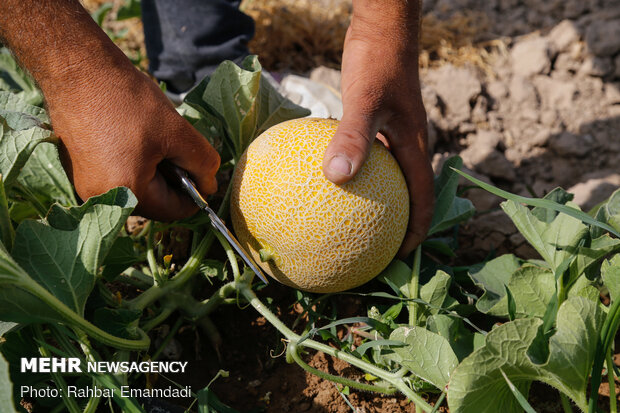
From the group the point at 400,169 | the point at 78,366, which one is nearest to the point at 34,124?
the point at 78,366

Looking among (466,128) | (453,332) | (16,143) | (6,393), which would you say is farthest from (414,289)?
(466,128)

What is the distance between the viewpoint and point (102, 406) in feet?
5.13

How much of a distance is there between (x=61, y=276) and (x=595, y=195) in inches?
78.1

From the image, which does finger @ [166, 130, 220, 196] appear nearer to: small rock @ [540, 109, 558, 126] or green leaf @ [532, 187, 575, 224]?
green leaf @ [532, 187, 575, 224]

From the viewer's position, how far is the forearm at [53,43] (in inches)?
56.3

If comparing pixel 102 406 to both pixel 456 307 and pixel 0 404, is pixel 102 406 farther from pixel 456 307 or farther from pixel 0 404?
pixel 456 307

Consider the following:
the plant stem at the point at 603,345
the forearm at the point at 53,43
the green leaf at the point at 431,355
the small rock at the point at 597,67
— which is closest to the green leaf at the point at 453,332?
the green leaf at the point at 431,355

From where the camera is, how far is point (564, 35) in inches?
120

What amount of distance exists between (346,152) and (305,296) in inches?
21.3

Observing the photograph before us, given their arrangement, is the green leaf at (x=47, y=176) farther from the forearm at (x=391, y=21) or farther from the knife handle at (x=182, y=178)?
the forearm at (x=391, y=21)

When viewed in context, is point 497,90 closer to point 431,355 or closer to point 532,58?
point 532,58

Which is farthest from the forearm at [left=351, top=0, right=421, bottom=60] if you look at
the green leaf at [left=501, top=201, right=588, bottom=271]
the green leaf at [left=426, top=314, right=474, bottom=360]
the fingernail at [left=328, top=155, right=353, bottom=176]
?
Answer: the green leaf at [left=426, top=314, right=474, bottom=360]

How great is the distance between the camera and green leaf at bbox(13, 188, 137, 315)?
1.36 m

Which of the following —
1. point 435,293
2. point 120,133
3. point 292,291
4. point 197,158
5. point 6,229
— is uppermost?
point 120,133
